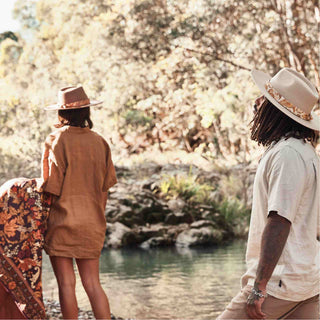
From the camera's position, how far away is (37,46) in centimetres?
3697

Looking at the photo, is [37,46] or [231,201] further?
[37,46]

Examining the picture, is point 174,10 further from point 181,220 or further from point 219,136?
point 219,136

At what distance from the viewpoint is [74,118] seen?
474 centimetres

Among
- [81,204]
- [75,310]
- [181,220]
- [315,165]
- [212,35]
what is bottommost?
[181,220]

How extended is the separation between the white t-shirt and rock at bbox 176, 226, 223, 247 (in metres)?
11.8

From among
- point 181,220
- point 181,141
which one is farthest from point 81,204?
point 181,141

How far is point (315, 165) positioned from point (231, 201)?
14.6 metres

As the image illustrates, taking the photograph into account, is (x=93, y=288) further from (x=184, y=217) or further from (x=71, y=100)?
(x=184, y=217)

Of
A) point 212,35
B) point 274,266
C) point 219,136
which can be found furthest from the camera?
point 219,136

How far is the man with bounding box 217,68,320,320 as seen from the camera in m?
2.50

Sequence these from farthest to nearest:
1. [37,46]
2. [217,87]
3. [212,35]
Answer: [37,46]
[217,87]
[212,35]

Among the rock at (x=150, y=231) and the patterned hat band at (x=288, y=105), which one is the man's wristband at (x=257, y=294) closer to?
the patterned hat band at (x=288, y=105)

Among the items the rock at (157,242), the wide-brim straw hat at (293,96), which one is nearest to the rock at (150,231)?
the rock at (157,242)

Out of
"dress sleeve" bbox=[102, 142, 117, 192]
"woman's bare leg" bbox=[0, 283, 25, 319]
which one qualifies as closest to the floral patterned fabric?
"woman's bare leg" bbox=[0, 283, 25, 319]
